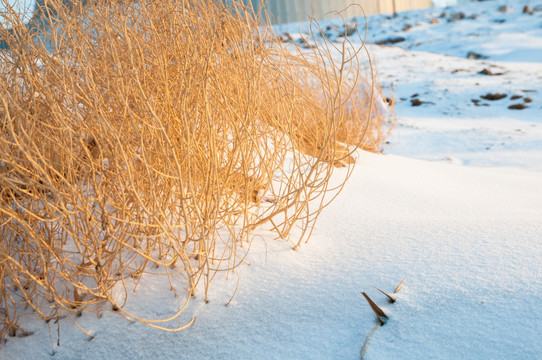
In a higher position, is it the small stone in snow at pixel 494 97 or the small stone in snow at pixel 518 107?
the small stone in snow at pixel 494 97

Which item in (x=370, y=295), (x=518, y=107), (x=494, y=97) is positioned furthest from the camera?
(x=494, y=97)

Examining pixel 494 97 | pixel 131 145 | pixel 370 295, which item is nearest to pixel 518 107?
pixel 494 97

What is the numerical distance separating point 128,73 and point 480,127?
446cm

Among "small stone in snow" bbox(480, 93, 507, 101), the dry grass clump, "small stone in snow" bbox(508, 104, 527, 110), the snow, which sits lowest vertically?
"small stone in snow" bbox(508, 104, 527, 110)

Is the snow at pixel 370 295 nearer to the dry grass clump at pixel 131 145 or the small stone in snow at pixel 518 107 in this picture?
the dry grass clump at pixel 131 145

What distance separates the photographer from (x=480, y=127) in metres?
4.91

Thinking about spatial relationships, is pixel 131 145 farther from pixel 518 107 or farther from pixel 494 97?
pixel 494 97

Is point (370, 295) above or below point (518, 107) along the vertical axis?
above

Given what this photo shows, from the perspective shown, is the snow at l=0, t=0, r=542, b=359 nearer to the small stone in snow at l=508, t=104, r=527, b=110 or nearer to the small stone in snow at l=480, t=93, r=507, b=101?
the small stone in snow at l=508, t=104, r=527, b=110

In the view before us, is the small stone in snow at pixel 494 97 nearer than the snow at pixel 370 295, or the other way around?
the snow at pixel 370 295

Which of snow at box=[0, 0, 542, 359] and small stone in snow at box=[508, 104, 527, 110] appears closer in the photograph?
snow at box=[0, 0, 542, 359]

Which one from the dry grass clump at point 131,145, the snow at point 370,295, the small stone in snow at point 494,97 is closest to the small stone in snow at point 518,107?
the small stone in snow at point 494,97

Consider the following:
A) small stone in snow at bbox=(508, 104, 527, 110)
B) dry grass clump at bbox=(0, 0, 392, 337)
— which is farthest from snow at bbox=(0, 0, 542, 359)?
small stone in snow at bbox=(508, 104, 527, 110)

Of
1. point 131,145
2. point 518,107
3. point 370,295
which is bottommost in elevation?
point 518,107
